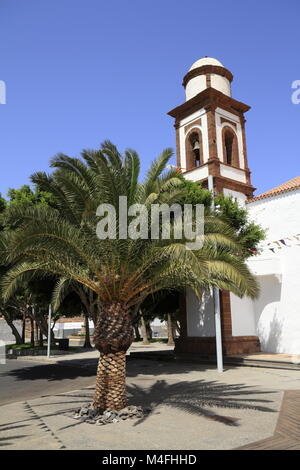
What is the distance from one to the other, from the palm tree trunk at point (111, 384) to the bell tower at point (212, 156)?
1118cm

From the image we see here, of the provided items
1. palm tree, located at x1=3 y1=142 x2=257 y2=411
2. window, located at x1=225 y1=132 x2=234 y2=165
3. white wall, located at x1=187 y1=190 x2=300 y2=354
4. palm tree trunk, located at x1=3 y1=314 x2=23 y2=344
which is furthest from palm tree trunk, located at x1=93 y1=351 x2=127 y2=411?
palm tree trunk, located at x1=3 y1=314 x2=23 y2=344

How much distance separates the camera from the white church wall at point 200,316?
1972 centimetres

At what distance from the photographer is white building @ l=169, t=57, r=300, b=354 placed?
19.5 metres

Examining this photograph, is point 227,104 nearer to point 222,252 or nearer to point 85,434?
point 222,252

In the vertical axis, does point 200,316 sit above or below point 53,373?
above

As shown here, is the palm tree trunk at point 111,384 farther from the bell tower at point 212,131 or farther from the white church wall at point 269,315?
the bell tower at point 212,131

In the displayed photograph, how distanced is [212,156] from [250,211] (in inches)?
155

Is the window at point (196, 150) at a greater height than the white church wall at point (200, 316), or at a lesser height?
greater

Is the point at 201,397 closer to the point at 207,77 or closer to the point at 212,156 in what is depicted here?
the point at 212,156

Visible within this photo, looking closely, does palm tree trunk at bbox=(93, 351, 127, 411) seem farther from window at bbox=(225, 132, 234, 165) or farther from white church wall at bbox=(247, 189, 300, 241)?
window at bbox=(225, 132, 234, 165)

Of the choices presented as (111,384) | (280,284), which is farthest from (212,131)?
(111,384)

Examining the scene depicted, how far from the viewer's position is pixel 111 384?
8695mm

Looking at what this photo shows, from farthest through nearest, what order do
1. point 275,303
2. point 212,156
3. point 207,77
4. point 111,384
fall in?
point 207,77
point 212,156
point 275,303
point 111,384

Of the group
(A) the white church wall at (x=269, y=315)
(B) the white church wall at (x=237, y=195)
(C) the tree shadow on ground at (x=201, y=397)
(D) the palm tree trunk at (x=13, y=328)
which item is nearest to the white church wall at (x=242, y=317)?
(A) the white church wall at (x=269, y=315)
